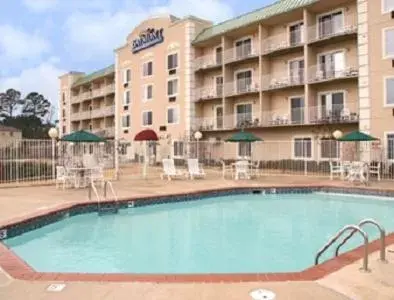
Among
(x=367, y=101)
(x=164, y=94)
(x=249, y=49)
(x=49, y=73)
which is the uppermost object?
(x=49, y=73)

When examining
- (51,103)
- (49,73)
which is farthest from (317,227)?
(51,103)

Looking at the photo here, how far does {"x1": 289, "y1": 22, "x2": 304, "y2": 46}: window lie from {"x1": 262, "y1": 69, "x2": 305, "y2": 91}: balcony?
1836 mm

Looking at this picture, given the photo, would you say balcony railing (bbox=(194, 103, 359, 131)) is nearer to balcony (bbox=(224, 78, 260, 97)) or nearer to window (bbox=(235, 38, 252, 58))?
balcony (bbox=(224, 78, 260, 97))

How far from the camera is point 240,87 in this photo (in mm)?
30219

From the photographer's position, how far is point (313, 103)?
25.5 m

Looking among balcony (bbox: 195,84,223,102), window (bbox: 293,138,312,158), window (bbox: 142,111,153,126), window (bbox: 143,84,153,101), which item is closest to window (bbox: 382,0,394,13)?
window (bbox: 293,138,312,158)

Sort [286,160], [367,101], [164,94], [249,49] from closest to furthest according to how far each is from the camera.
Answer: [367,101] < [286,160] < [249,49] < [164,94]

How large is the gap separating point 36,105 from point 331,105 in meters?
77.6

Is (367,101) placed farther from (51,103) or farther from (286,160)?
(51,103)

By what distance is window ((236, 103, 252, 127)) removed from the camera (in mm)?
28830

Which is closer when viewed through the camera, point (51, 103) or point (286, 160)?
point (286, 160)

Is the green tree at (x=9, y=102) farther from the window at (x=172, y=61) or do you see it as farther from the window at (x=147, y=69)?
the window at (x=172, y=61)

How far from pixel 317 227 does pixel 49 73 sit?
178 ft

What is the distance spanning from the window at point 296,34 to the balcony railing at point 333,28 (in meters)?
0.83
